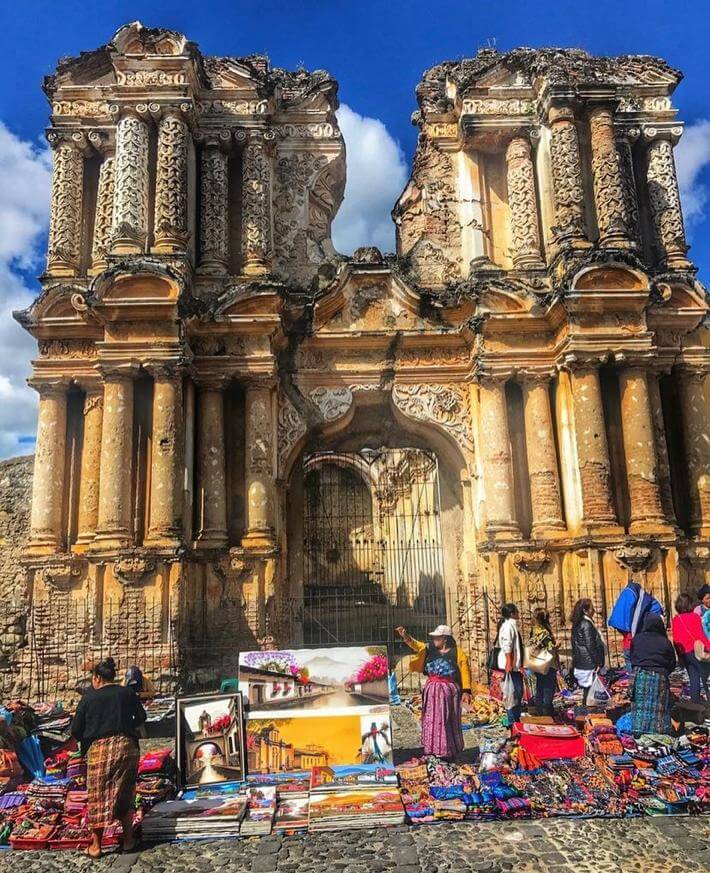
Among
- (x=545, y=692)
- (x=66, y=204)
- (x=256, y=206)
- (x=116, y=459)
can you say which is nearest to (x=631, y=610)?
(x=545, y=692)

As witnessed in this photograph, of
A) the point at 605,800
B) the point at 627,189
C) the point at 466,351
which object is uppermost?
the point at 627,189

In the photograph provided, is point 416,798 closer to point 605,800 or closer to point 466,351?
point 605,800

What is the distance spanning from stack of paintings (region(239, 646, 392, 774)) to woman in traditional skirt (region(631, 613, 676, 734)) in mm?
2628

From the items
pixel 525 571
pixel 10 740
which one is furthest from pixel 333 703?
pixel 525 571

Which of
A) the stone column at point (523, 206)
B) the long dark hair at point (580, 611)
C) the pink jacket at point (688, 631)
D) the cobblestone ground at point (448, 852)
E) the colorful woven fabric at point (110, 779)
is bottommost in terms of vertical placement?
the cobblestone ground at point (448, 852)

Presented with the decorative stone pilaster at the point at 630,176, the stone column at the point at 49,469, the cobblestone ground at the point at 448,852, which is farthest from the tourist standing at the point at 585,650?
the stone column at the point at 49,469

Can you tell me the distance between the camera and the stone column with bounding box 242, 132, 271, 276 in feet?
39.9

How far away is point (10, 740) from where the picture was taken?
6676mm

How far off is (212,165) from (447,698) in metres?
9.28

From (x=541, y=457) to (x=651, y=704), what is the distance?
457 centimetres

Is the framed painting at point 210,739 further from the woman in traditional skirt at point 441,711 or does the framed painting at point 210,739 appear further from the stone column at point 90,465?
the stone column at point 90,465

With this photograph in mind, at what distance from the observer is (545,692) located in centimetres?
806

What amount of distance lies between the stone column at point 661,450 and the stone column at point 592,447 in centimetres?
92

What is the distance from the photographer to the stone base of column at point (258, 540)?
10.7m
